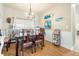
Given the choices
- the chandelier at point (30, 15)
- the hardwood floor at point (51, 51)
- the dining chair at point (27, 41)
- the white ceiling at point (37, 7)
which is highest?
the white ceiling at point (37, 7)

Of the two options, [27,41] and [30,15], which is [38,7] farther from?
[27,41]

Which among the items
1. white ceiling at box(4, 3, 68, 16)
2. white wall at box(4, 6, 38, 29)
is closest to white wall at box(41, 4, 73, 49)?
white ceiling at box(4, 3, 68, 16)

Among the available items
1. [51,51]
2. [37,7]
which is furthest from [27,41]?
[37,7]

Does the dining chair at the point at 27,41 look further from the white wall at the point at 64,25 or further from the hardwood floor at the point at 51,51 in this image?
the white wall at the point at 64,25

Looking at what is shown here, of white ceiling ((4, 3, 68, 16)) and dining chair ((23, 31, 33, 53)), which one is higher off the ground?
white ceiling ((4, 3, 68, 16))

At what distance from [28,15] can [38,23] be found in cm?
19

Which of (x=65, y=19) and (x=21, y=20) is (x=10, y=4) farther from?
(x=65, y=19)

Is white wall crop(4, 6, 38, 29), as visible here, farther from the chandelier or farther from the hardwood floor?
the hardwood floor

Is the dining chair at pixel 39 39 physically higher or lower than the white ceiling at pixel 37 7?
lower

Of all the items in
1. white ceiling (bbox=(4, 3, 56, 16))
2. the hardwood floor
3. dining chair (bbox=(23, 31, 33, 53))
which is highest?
white ceiling (bbox=(4, 3, 56, 16))

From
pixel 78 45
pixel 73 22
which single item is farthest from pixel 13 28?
pixel 78 45

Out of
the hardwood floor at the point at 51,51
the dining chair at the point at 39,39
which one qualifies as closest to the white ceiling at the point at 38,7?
the dining chair at the point at 39,39

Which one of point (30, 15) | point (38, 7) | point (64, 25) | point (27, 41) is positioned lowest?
point (27, 41)

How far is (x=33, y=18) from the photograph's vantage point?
1476mm
